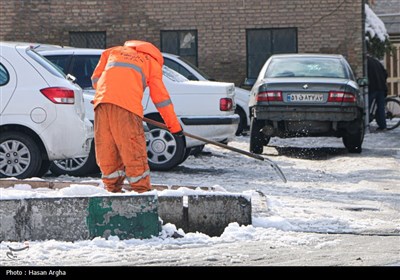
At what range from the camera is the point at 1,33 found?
2698cm

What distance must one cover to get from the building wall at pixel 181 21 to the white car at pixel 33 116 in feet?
45.9

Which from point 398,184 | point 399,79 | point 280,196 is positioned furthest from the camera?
point 399,79

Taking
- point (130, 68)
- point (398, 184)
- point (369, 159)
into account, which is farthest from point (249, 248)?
point (369, 159)

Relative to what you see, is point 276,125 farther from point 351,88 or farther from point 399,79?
point 399,79

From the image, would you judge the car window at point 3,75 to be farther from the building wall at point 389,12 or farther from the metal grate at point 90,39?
the building wall at point 389,12

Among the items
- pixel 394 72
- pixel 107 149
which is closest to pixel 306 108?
pixel 107 149

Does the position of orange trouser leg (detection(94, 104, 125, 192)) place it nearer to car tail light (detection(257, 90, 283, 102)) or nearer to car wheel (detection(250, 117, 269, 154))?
car tail light (detection(257, 90, 283, 102))

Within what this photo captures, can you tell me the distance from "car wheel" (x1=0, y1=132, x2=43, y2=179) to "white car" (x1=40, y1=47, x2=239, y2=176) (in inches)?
88.3

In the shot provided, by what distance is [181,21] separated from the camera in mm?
26984

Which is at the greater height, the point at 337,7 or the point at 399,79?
the point at 337,7

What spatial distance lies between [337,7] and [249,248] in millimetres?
18608

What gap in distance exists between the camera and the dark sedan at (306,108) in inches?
694

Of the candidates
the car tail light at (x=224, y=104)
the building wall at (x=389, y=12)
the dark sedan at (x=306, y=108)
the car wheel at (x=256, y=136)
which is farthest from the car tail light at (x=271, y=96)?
the building wall at (x=389, y=12)

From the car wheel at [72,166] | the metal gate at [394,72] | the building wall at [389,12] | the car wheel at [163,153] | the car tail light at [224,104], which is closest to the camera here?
the car wheel at [72,166]
